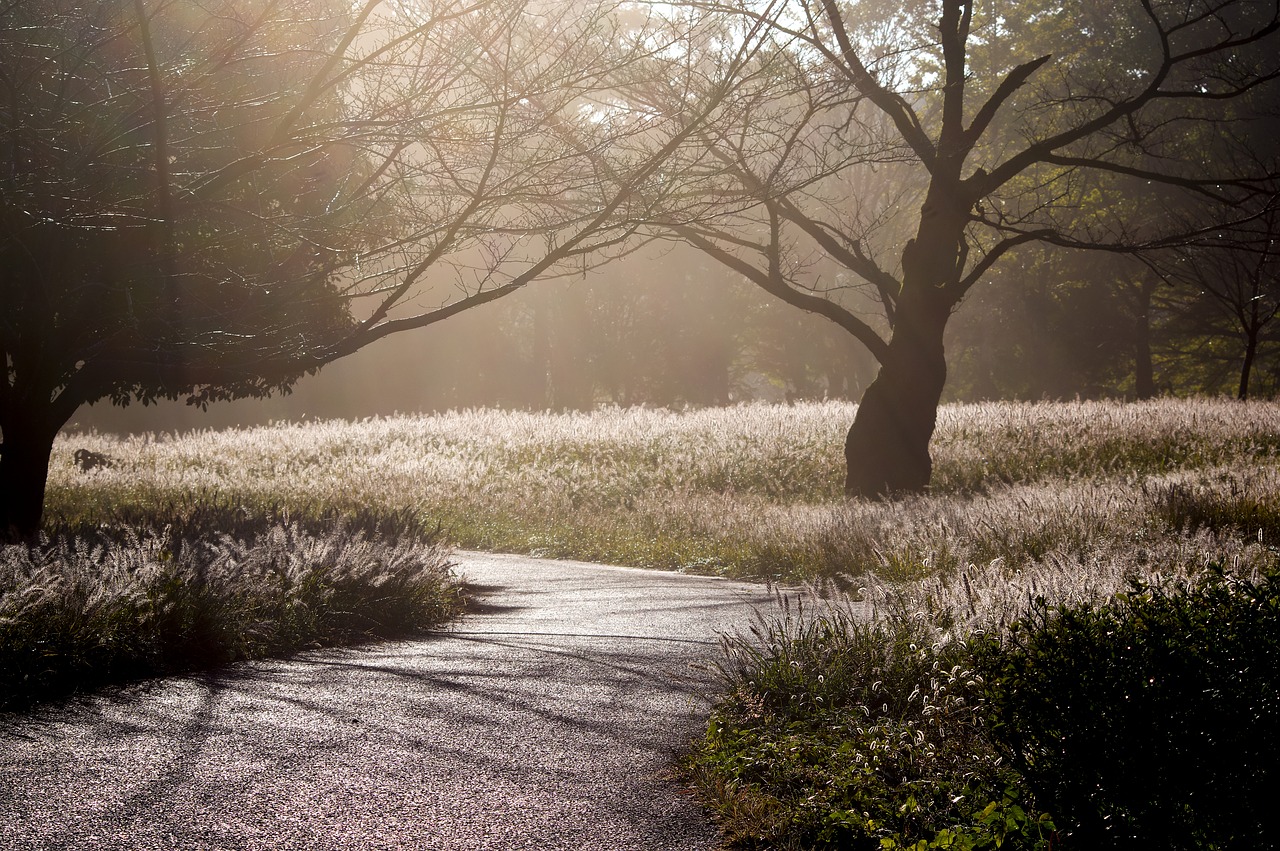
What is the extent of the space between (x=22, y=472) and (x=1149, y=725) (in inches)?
351

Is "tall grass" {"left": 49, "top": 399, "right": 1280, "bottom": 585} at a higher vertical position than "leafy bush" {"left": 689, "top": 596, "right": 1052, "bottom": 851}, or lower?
higher

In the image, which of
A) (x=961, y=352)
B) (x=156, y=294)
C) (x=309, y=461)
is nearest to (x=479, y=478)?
(x=309, y=461)

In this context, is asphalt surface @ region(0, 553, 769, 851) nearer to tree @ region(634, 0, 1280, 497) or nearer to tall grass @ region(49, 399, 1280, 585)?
tall grass @ region(49, 399, 1280, 585)

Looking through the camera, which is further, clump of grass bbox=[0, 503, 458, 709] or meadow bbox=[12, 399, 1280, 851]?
clump of grass bbox=[0, 503, 458, 709]

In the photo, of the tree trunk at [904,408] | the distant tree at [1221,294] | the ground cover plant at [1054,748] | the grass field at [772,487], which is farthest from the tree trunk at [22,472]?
the distant tree at [1221,294]

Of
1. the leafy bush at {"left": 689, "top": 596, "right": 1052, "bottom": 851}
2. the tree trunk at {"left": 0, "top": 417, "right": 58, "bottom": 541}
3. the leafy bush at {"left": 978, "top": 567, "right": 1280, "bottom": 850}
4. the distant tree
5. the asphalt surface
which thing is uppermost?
the distant tree

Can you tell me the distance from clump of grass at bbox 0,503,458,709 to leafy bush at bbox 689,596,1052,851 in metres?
2.96

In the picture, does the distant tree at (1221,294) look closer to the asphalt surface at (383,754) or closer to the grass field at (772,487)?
the grass field at (772,487)

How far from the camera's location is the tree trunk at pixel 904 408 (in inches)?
535

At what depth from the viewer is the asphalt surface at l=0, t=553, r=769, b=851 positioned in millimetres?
3611

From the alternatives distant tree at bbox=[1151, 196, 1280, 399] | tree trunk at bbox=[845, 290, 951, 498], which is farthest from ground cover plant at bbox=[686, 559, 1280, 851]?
distant tree at bbox=[1151, 196, 1280, 399]

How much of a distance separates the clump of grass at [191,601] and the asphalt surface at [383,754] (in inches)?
12.4

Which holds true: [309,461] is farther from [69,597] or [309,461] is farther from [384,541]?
[69,597]

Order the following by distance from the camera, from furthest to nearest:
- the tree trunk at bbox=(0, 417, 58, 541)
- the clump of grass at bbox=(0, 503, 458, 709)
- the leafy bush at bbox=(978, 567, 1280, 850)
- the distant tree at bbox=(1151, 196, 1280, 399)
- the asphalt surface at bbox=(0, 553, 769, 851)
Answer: the distant tree at bbox=(1151, 196, 1280, 399)
the tree trunk at bbox=(0, 417, 58, 541)
the clump of grass at bbox=(0, 503, 458, 709)
the asphalt surface at bbox=(0, 553, 769, 851)
the leafy bush at bbox=(978, 567, 1280, 850)
